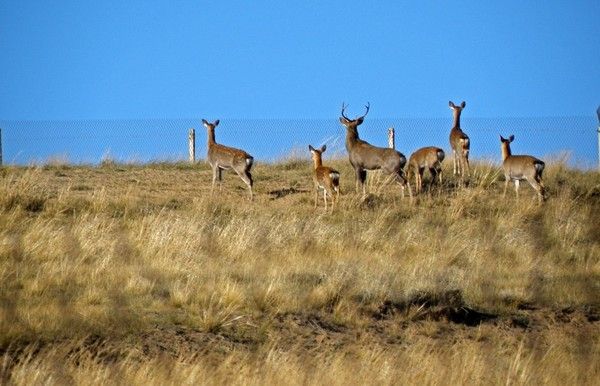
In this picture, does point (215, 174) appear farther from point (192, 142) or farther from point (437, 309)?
point (437, 309)

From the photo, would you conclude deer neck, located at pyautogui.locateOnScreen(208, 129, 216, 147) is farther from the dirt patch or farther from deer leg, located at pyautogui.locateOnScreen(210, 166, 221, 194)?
the dirt patch

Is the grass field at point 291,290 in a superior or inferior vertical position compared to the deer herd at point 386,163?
inferior

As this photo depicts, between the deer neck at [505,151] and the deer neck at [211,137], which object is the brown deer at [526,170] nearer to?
the deer neck at [505,151]

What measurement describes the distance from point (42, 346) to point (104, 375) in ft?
5.25

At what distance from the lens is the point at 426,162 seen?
71.0ft

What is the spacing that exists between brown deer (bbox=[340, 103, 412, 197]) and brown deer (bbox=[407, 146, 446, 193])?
1.25ft

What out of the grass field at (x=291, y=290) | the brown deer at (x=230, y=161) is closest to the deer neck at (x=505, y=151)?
the grass field at (x=291, y=290)

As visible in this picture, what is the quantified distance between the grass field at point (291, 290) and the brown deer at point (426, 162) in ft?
6.59

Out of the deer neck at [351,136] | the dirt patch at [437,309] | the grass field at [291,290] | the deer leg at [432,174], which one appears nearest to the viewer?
the grass field at [291,290]

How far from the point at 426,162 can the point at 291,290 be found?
976cm

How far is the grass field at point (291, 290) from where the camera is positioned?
980 cm

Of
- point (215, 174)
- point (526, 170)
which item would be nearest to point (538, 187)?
point (526, 170)

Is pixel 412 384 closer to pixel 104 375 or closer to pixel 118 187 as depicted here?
pixel 104 375

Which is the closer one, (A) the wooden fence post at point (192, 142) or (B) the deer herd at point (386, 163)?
(B) the deer herd at point (386, 163)
